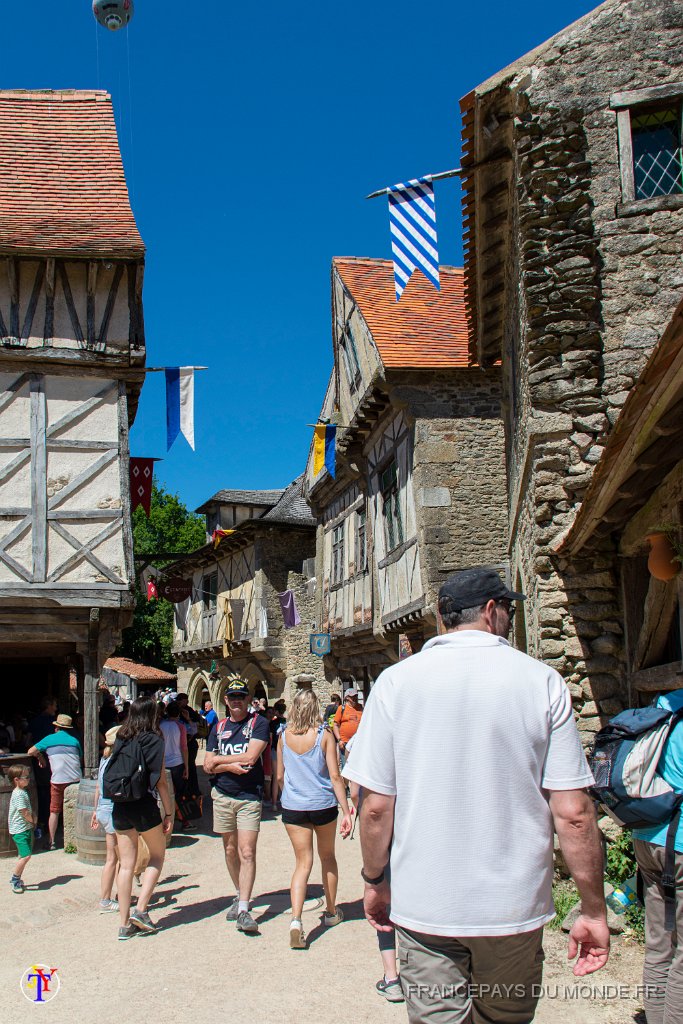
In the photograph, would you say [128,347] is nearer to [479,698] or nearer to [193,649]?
[479,698]

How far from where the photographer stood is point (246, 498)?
1032 inches

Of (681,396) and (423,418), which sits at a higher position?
(423,418)

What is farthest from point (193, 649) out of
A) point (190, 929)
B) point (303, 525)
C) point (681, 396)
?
point (681, 396)

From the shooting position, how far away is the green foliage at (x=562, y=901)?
5383mm

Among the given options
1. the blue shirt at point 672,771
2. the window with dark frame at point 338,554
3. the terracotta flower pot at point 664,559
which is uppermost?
the window with dark frame at point 338,554

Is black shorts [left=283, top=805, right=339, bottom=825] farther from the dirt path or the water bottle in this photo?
the water bottle

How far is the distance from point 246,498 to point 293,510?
3.86m

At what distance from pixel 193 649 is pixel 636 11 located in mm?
22385

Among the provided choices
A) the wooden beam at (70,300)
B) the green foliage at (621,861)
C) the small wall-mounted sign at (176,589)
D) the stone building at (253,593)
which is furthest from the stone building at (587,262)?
the small wall-mounted sign at (176,589)

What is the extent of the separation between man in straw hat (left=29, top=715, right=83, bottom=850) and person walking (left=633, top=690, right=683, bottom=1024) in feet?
22.8

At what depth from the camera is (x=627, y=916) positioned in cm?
496

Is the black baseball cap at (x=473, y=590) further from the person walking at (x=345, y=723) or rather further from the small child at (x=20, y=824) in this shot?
the person walking at (x=345, y=723)

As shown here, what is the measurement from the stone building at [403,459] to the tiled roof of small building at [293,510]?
4609 millimetres

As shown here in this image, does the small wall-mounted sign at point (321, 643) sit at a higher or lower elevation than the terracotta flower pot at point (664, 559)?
lower
